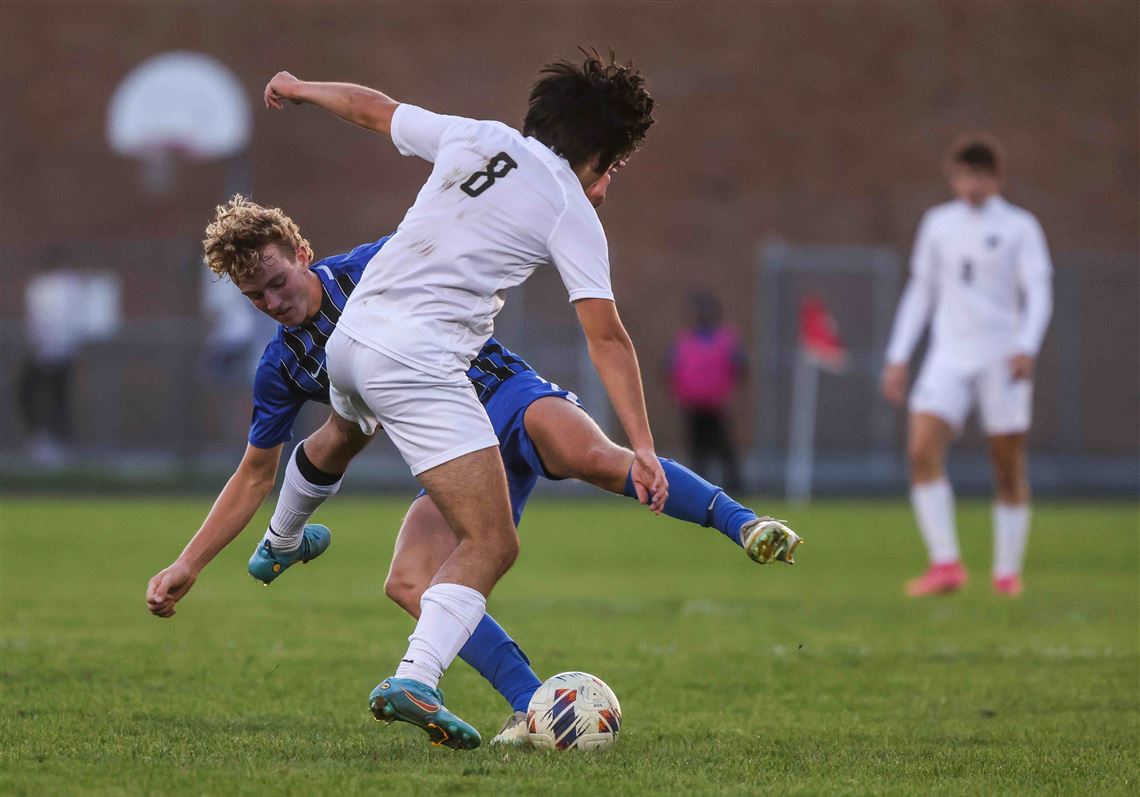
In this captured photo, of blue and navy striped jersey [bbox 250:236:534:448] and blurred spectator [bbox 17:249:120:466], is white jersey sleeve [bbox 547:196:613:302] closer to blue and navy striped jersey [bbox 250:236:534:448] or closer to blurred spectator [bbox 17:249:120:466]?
blue and navy striped jersey [bbox 250:236:534:448]

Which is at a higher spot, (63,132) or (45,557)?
(63,132)

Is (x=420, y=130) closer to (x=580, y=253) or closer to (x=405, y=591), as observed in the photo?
(x=580, y=253)

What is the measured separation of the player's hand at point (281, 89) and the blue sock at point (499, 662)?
1.67 meters

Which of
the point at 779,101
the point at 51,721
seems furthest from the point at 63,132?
the point at 51,721

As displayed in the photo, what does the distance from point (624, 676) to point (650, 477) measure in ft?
7.25

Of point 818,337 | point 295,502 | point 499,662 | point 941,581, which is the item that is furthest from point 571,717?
point 818,337

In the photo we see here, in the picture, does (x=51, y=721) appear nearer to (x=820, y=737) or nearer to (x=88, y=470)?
(x=820, y=737)

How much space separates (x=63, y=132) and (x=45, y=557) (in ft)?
51.4

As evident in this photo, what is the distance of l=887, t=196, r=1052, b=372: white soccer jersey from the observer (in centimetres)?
1058

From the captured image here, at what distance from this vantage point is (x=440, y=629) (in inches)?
182

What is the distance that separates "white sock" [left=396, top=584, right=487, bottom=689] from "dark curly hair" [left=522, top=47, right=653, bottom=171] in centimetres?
125

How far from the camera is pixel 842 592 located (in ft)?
34.8

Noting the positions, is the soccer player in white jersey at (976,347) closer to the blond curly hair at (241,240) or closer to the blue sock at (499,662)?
the blue sock at (499,662)

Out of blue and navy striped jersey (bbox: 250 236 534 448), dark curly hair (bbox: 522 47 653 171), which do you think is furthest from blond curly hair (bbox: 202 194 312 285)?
dark curly hair (bbox: 522 47 653 171)
